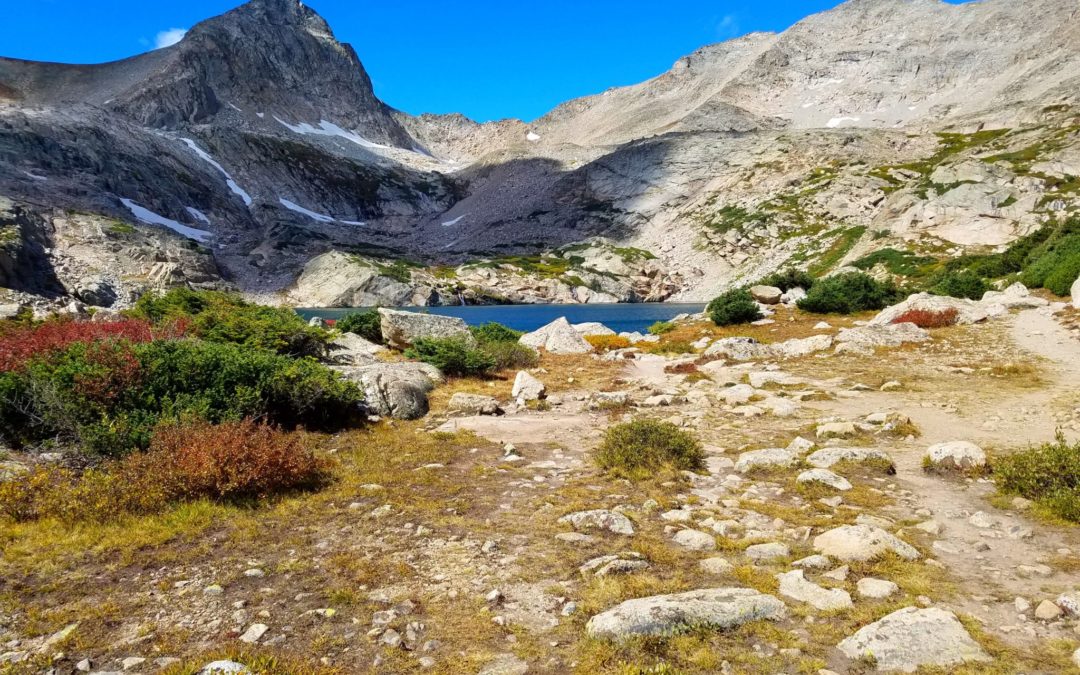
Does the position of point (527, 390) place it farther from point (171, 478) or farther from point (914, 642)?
point (914, 642)

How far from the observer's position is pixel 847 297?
1218 inches

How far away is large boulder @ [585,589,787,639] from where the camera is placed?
4277 millimetres

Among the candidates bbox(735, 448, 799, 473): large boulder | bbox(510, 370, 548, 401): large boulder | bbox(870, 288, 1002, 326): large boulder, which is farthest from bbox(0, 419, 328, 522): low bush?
bbox(870, 288, 1002, 326): large boulder

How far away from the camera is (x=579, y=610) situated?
4711 millimetres

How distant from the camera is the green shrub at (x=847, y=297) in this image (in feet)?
100

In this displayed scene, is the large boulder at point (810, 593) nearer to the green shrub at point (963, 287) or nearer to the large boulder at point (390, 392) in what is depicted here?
the large boulder at point (390, 392)

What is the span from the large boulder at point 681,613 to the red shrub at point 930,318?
72.1ft

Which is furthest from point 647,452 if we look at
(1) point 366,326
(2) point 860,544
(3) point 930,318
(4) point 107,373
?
(3) point 930,318

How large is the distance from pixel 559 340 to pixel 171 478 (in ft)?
63.8

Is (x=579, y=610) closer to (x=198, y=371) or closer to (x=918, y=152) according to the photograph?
(x=198, y=371)

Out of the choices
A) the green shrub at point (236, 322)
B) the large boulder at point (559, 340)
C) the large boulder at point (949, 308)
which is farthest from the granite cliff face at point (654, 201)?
the green shrub at point (236, 322)

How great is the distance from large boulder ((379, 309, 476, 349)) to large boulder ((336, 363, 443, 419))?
6.66 m

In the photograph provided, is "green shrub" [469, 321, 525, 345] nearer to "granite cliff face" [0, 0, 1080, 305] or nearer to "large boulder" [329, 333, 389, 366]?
"large boulder" [329, 333, 389, 366]

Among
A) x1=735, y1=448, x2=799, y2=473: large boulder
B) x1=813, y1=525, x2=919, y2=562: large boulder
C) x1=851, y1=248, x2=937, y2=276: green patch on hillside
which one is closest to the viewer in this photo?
x1=813, y1=525, x2=919, y2=562: large boulder
